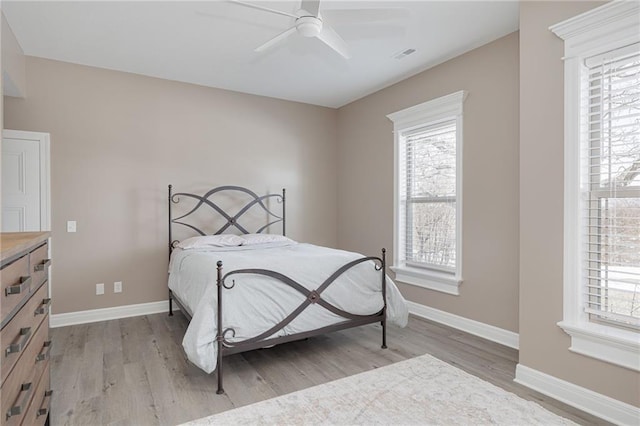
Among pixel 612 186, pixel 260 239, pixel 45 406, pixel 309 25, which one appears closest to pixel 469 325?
pixel 612 186

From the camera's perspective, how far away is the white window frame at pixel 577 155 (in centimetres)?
215

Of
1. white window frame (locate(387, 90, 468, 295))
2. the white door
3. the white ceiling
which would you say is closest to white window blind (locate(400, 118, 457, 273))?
white window frame (locate(387, 90, 468, 295))

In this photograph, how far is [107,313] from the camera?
4098mm

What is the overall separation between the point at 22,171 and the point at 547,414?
465 centimetres

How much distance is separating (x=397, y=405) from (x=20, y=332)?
199 cm

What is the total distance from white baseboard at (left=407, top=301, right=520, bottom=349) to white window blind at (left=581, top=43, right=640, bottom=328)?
1080 mm

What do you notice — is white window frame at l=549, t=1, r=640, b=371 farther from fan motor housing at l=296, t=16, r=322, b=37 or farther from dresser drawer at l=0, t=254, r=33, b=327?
dresser drawer at l=0, t=254, r=33, b=327

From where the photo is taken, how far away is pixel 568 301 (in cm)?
235

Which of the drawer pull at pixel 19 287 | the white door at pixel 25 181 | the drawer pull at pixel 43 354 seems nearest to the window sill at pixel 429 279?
the drawer pull at pixel 43 354

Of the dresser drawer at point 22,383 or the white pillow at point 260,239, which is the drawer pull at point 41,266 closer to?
the dresser drawer at point 22,383

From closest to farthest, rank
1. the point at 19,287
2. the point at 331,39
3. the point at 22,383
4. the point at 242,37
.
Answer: the point at 19,287 < the point at 22,383 < the point at 331,39 < the point at 242,37

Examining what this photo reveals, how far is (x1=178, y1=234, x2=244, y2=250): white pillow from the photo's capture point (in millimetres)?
3976

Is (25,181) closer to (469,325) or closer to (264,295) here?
(264,295)

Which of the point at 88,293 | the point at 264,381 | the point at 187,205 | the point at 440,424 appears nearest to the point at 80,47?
the point at 187,205
